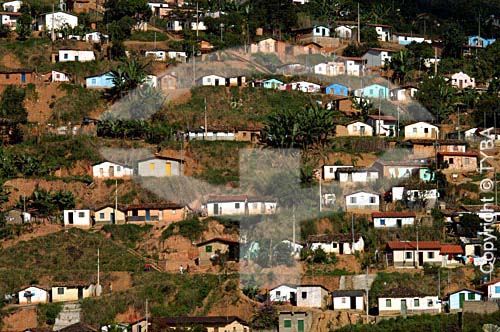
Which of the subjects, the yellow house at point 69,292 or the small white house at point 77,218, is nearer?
the yellow house at point 69,292

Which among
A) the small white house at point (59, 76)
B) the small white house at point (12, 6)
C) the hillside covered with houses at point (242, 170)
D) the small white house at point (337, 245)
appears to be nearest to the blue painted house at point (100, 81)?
the hillside covered with houses at point (242, 170)

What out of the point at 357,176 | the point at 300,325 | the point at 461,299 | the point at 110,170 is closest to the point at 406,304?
the point at 461,299

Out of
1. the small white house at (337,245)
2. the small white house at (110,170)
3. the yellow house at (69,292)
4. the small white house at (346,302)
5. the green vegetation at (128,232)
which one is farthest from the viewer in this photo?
the small white house at (110,170)

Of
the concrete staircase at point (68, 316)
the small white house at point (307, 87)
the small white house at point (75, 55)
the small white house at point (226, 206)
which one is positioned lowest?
the concrete staircase at point (68, 316)

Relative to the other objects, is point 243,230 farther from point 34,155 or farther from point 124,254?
point 34,155

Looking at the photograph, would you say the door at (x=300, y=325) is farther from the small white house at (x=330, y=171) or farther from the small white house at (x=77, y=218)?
the small white house at (x=330, y=171)

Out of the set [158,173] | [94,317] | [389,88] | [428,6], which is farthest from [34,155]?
[428,6]

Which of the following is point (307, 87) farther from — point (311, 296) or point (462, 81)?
point (311, 296)
